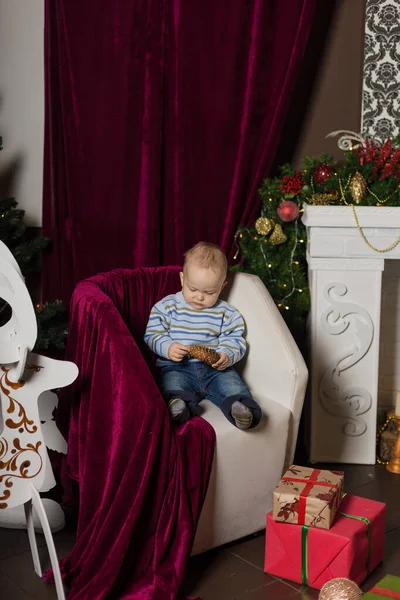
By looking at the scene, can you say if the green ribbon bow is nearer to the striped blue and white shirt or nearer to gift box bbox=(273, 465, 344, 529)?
gift box bbox=(273, 465, 344, 529)

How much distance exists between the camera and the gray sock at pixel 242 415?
2.53 metres

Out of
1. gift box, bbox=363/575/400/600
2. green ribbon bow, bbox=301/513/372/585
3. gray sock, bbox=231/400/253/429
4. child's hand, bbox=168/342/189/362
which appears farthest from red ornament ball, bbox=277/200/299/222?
gift box, bbox=363/575/400/600

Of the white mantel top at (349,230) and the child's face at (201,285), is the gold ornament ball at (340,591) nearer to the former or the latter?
the child's face at (201,285)

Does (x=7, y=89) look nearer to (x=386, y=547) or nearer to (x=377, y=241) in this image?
(x=377, y=241)

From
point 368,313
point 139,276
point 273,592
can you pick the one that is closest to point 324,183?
point 368,313

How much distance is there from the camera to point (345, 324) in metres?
3.35

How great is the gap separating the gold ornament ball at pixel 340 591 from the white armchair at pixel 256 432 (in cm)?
57

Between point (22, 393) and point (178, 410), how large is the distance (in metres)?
0.50

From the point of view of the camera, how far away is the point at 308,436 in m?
3.51

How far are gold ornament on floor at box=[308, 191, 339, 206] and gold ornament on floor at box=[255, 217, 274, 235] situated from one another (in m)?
0.24

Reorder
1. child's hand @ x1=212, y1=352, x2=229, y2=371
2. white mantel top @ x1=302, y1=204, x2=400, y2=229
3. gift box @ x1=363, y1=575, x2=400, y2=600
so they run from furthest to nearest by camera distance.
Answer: white mantel top @ x1=302, y1=204, x2=400, y2=229
child's hand @ x1=212, y1=352, x2=229, y2=371
gift box @ x1=363, y1=575, x2=400, y2=600

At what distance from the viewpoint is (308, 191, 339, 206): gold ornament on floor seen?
3301 millimetres

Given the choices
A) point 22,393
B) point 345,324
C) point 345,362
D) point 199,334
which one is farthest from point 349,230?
point 22,393

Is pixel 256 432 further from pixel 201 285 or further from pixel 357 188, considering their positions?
pixel 357 188
